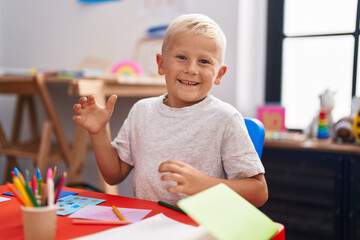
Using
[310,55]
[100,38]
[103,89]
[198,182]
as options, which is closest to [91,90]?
[103,89]

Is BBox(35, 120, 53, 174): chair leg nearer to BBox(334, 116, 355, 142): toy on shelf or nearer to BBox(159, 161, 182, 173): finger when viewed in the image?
BBox(334, 116, 355, 142): toy on shelf

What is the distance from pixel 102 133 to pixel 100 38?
1807 mm

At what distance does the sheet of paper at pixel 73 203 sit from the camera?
0.61 metres

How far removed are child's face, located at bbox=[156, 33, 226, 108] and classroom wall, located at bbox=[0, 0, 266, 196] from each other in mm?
1162

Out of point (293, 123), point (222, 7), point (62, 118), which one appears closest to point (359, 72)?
point (293, 123)

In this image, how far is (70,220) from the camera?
0.56 meters

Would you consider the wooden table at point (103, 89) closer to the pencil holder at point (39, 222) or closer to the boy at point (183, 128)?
the boy at point (183, 128)

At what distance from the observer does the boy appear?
30.0 inches

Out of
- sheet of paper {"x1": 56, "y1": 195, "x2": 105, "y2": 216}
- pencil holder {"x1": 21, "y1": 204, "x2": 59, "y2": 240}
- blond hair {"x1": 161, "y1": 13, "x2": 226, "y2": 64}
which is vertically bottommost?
sheet of paper {"x1": 56, "y1": 195, "x2": 105, "y2": 216}

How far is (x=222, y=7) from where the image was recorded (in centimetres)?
196

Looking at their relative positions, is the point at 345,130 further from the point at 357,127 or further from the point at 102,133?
the point at 102,133

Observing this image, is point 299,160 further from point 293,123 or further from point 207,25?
point 207,25

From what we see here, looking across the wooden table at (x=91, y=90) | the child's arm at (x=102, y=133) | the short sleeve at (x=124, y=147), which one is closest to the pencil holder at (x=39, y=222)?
the child's arm at (x=102, y=133)

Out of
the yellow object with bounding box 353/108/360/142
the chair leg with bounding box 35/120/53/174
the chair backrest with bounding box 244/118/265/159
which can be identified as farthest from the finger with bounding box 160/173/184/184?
the chair leg with bounding box 35/120/53/174
